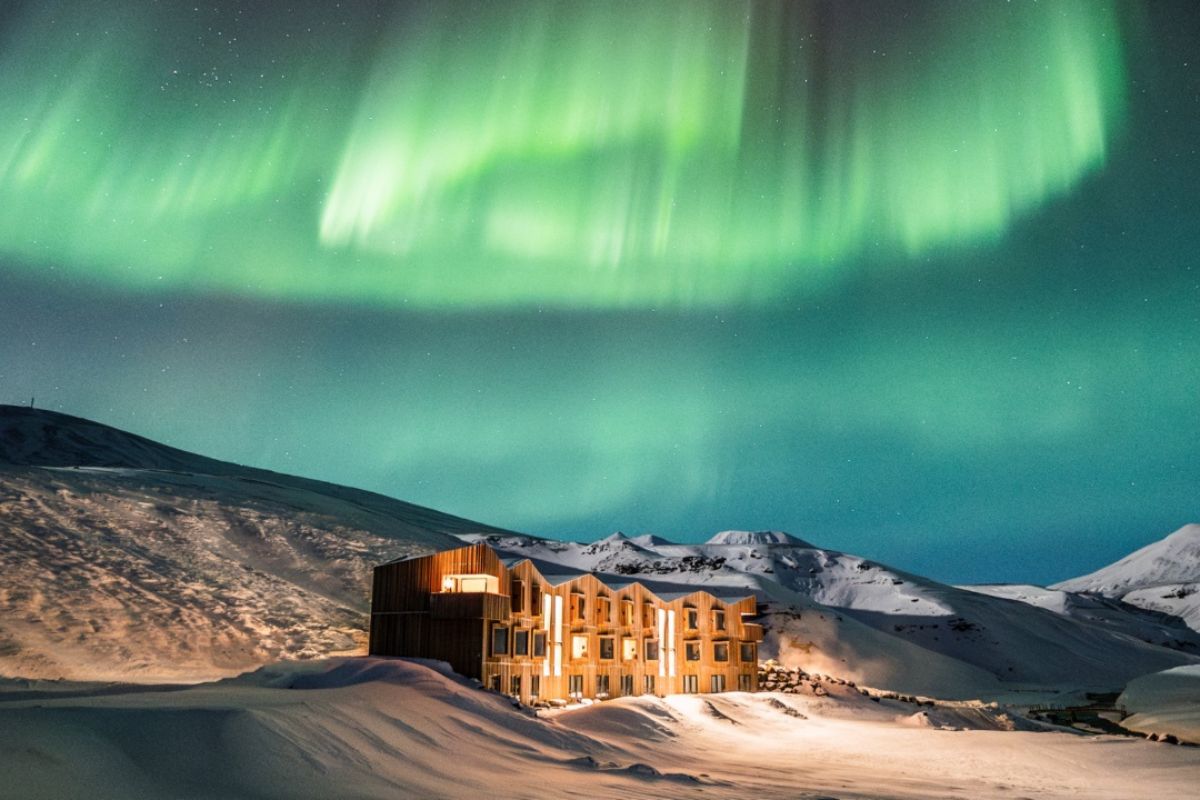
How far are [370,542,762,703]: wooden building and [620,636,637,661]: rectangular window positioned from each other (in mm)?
105

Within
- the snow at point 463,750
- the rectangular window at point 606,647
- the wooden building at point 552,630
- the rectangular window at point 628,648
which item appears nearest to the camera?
the snow at point 463,750

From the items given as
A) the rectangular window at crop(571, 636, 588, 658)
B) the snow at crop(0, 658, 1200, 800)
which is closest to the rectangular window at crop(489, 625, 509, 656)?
the snow at crop(0, 658, 1200, 800)

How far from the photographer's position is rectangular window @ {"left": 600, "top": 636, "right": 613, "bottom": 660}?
61.1 m

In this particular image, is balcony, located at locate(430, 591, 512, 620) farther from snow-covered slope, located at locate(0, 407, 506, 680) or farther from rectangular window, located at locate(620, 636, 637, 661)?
rectangular window, located at locate(620, 636, 637, 661)

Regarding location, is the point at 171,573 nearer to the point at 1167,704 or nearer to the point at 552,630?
the point at 552,630

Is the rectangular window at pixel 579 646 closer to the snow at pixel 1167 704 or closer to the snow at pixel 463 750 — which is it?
the snow at pixel 463 750

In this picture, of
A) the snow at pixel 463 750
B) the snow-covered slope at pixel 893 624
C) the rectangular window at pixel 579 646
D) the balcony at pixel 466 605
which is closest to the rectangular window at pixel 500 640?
the balcony at pixel 466 605

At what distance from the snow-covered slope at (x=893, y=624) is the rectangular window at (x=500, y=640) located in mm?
49732

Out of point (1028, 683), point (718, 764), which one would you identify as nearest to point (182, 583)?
point (718, 764)

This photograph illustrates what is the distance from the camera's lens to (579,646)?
193 feet

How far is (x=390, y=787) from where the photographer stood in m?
21.5

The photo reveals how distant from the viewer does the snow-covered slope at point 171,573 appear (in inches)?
2180

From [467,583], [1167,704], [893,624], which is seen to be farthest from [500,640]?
[893,624]

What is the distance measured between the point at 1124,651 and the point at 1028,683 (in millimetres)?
36199
